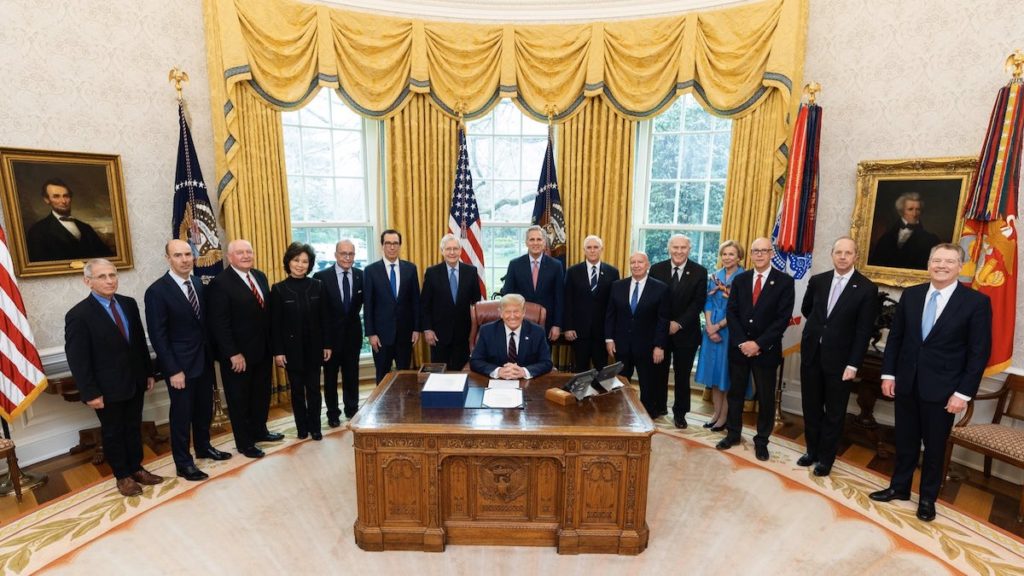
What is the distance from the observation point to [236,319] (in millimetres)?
3914

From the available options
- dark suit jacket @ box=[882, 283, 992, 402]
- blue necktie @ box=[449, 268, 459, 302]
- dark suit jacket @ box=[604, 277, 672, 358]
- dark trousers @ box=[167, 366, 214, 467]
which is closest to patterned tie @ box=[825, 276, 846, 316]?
dark suit jacket @ box=[882, 283, 992, 402]

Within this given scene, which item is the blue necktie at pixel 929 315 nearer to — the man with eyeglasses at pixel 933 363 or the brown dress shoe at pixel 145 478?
the man with eyeglasses at pixel 933 363

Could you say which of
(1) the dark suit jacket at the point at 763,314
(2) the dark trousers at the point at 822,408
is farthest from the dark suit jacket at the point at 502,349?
(2) the dark trousers at the point at 822,408

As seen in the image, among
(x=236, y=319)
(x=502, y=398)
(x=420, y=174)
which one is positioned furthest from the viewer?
(x=420, y=174)

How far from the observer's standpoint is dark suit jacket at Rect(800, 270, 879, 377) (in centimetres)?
366

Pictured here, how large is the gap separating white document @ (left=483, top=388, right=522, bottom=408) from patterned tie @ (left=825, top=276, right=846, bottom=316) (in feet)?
7.98

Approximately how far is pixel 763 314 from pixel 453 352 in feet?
9.02

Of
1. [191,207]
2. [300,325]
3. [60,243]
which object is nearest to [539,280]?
[300,325]

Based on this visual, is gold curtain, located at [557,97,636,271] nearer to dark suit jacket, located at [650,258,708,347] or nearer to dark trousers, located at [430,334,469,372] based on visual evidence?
dark suit jacket, located at [650,258,708,347]

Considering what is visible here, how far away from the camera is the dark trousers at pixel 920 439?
11.0 ft

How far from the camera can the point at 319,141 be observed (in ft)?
19.1

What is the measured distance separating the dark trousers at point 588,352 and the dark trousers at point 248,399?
9.38ft

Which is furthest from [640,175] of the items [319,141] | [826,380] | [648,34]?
[319,141]

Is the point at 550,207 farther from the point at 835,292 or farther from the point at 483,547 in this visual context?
the point at 483,547
